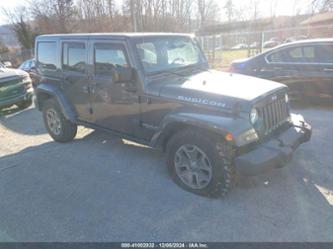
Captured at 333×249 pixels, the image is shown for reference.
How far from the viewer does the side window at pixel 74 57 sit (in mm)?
4562

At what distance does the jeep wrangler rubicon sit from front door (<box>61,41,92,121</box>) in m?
0.02

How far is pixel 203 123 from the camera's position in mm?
3102

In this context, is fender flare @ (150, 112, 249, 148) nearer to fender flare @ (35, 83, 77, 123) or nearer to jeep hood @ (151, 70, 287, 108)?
jeep hood @ (151, 70, 287, 108)

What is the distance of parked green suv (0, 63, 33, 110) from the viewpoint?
8.33 m

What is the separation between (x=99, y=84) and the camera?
4.36 meters

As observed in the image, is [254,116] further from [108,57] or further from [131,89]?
[108,57]

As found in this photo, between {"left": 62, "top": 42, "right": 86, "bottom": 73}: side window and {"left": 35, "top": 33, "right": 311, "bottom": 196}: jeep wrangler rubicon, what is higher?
{"left": 62, "top": 42, "right": 86, "bottom": 73}: side window

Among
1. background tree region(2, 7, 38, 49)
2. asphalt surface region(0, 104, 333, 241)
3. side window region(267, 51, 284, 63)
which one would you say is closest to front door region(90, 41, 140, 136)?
asphalt surface region(0, 104, 333, 241)

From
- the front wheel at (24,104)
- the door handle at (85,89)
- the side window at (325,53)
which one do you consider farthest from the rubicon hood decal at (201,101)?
the front wheel at (24,104)

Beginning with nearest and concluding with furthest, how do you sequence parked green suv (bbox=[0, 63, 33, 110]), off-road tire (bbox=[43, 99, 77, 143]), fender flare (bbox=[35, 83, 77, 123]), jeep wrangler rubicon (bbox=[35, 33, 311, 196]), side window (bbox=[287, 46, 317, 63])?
jeep wrangler rubicon (bbox=[35, 33, 311, 196]), fender flare (bbox=[35, 83, 77, 123]), off-road tire (bbox=[43, 99, 77, 143]), side window (bbox=[287, 46, 317, 63]), parked green suv (bbox=[0, 63, 33, 110])

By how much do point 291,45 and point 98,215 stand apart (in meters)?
5.89

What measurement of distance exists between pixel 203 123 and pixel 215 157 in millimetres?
400

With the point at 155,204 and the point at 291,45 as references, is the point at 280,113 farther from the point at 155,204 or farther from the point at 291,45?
the point at 291,45

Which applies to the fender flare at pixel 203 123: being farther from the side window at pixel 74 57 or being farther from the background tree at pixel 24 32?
the background tree at pixel 24 32
